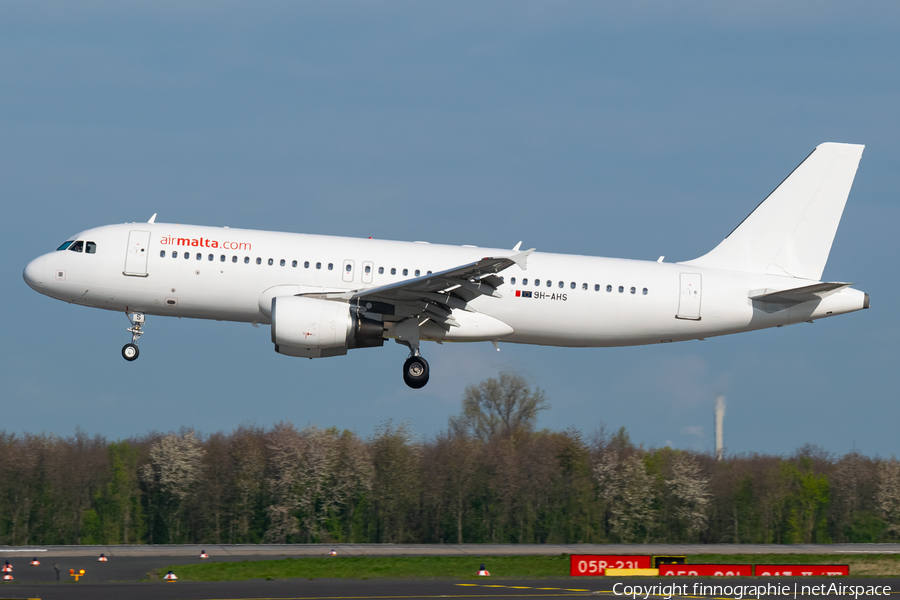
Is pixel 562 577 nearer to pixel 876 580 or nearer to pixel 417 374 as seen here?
pixel 417 374

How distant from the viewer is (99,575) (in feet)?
103

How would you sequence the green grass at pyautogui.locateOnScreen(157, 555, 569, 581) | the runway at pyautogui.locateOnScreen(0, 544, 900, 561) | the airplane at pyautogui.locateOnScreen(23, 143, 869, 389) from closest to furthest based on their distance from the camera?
the airplane at pyautogui.locateOnScreen(23, 143, 869, 389) → the green grass at pyautogui.locateOnScreen(157, 555, 569, 581) → the runway at pyautogui.locateOnScreen(0, 544, 900, 561)

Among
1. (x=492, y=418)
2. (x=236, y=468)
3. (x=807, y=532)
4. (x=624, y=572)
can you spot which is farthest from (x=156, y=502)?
(x=624, y=572)

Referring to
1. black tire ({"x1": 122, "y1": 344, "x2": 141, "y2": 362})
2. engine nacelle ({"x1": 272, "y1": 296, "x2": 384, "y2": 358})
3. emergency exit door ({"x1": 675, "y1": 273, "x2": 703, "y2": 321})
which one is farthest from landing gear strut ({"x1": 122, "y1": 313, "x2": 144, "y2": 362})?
emergency exit door ({"x1": 675, "y1": 273, "x2": 703, "y2": 321})

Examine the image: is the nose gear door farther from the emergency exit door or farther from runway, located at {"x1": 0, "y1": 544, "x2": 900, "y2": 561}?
the emergency exit door

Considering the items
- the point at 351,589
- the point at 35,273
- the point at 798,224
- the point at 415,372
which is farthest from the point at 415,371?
the point at 798,224

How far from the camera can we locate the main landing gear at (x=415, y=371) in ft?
108

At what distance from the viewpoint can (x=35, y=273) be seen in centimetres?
3297

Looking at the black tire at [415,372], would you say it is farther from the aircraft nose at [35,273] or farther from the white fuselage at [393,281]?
the aircraft nose at [35,273]

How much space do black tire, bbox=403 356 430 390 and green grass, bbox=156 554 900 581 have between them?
639cm

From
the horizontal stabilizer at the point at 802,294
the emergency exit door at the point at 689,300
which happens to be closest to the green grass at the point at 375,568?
the emergency exit door at the point at 689,300

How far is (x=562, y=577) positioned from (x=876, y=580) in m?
10.9

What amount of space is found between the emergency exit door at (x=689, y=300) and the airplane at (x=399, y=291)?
0.03m

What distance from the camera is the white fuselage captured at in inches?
1258
